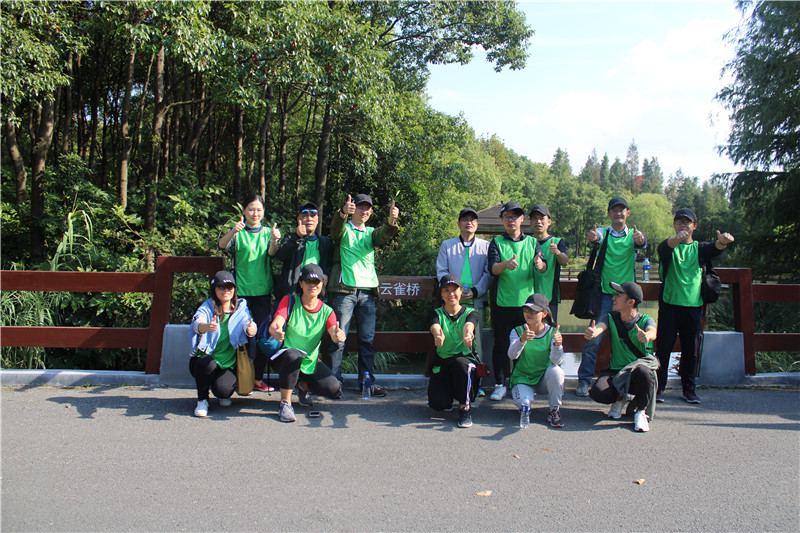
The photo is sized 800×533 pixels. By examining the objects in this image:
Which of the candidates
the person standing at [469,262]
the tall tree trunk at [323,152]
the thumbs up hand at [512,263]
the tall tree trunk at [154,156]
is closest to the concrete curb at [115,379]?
the person standing at [469,262]

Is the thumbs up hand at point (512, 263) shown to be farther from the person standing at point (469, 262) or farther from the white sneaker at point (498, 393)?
the white sneaker at point (498, 393)

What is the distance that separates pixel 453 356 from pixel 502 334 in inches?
31.3

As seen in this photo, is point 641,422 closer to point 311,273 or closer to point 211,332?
point 311,273

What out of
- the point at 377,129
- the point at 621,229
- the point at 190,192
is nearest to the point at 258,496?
the point at 621,229

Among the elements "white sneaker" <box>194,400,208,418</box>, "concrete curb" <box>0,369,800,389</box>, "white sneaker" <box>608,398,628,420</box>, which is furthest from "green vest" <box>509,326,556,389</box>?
"white sneaker" <box>194,400,208,418</box>

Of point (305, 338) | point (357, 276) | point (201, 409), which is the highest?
point (357, 276)

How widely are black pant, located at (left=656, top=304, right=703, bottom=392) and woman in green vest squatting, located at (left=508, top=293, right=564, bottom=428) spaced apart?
1.35m

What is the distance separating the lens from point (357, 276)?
5.62 m

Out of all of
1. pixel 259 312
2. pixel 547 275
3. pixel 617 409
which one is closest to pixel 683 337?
pixel 617 409

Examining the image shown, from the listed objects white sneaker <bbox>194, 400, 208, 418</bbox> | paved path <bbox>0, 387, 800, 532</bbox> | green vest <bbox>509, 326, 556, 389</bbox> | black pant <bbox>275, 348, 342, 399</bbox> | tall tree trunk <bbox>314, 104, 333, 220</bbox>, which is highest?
tall tree trunk <bbox>314, 104, 333, 220</bbox>

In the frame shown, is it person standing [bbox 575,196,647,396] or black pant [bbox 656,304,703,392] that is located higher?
person standing [bbox 575,196,647,396]

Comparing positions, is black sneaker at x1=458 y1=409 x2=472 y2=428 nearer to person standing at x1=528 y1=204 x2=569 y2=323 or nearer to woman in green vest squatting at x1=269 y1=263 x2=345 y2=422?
woman in green vest squatting at x1=269 y1=263 x2=345 y2=422

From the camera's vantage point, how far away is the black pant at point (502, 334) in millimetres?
5574

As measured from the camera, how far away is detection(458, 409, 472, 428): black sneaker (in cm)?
480
